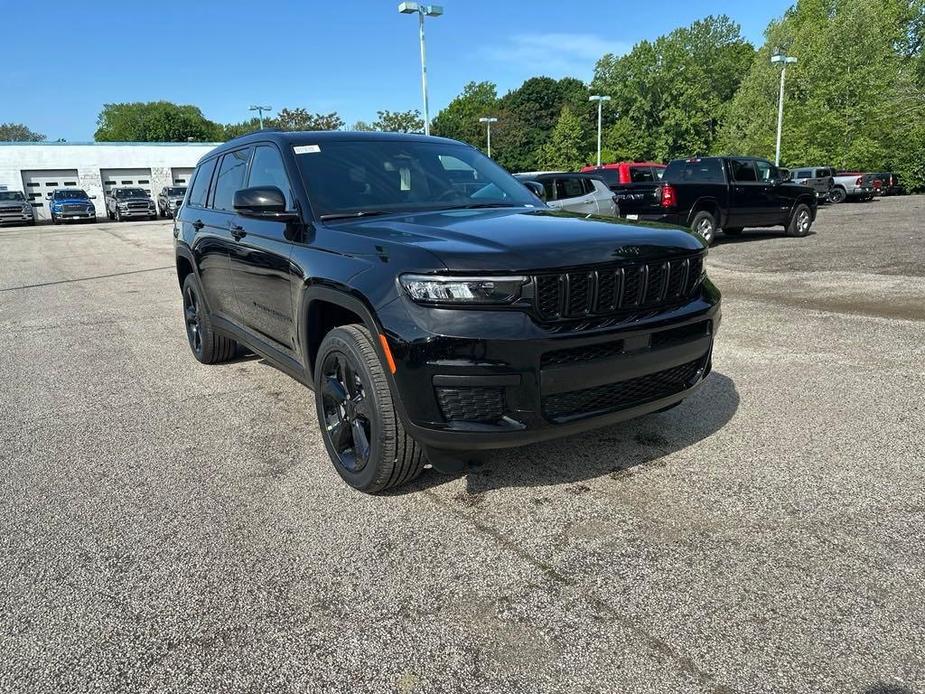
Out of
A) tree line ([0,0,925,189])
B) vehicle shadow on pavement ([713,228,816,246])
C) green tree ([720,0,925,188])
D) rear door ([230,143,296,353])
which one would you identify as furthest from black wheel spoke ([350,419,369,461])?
green tree ([720,0,925,188])

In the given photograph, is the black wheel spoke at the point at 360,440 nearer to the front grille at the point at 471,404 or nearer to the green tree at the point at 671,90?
the front grille at the point at 471,404

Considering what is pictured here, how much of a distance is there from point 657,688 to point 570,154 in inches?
2952

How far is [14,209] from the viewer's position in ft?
110

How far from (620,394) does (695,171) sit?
1260cm

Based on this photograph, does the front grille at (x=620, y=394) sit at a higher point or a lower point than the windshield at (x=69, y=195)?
lower

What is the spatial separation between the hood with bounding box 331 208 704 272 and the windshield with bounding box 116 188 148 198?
38.0 metres

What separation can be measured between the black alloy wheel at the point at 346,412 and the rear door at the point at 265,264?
53 centimetres

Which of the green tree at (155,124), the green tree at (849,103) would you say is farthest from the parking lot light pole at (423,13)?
the green tree at (155,124)

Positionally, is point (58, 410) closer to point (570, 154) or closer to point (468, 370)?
point (468, 370)

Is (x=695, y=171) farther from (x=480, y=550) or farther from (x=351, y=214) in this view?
(x=480, y=550)

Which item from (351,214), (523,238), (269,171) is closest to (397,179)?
(351,214)

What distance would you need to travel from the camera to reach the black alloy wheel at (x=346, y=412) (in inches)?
123

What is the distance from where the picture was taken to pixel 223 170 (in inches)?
197

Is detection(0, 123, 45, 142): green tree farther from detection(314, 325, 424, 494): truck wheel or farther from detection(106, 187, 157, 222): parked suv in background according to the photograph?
detection(314, 325, 424, 494): truck wheel
